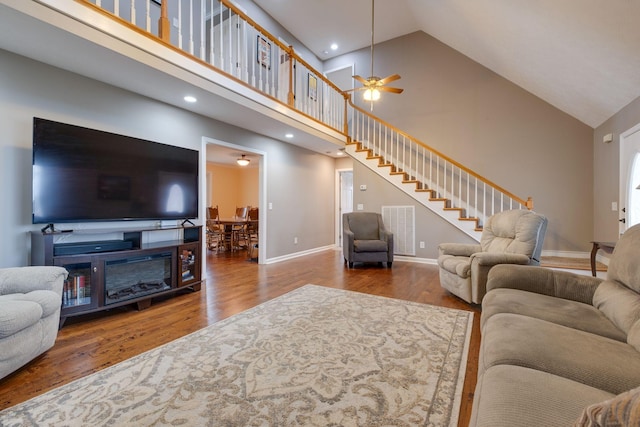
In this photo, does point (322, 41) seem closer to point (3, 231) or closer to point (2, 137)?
point (2, 137)

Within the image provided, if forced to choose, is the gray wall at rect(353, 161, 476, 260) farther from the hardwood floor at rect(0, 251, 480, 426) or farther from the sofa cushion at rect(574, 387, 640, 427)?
the sofa cushion at rect(574, 387, 640, 427)

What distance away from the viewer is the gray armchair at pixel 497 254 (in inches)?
109

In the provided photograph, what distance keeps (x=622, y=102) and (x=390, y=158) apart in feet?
11.7

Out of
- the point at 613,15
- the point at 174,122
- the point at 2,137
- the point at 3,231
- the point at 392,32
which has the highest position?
the point at 392,32

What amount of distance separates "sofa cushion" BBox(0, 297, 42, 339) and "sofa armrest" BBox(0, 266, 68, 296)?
0.16m

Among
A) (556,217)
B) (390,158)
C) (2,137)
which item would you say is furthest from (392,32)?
(2,137)

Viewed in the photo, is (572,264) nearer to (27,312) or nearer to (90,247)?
(27,312)

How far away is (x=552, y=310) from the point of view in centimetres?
161

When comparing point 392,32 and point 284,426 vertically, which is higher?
point 392,32

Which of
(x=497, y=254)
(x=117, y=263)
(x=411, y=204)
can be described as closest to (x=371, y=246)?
(x=411, y=204)

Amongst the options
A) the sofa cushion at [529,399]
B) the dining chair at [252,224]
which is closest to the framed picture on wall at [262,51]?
the dining chair at [252,224]

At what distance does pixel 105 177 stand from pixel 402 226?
4.86 meters

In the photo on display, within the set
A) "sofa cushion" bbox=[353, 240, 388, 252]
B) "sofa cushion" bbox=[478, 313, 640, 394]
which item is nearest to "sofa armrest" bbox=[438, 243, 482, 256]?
"sofa cushion" bbox=[353, 240, 388, 252]

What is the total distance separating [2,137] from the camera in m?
2.44
